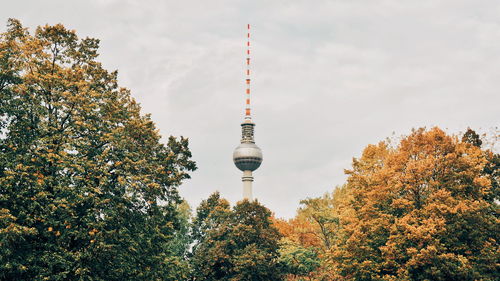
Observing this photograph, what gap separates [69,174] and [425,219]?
2119 centimetres

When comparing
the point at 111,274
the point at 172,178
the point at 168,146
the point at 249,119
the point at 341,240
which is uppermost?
the point at 249,119

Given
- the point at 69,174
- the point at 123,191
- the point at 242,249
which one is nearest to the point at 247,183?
the point at 242,249

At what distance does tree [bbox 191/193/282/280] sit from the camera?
56.0m

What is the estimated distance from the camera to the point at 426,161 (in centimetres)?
3709

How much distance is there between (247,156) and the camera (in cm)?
14938

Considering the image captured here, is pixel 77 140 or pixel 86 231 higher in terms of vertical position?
pixel 77 140

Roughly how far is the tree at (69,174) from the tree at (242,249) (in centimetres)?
2107

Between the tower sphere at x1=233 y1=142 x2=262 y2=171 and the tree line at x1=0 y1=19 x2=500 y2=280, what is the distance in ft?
340

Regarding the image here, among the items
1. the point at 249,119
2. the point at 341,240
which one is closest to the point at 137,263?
the point at 341,240

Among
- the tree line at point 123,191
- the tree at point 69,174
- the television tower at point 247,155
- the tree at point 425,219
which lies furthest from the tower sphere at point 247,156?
the tree at point 69,174

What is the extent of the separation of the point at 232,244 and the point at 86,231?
97.5 feet

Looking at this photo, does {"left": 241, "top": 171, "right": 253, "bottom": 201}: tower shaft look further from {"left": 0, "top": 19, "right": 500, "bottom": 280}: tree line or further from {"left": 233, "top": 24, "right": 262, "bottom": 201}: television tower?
{"left": 0, "top": 19, "right": 500, "bottom": 280}: tree line

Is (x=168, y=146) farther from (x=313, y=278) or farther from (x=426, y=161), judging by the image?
(x=313, y=278)

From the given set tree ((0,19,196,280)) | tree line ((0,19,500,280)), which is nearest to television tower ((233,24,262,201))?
tree line ((0,19,500,280))
